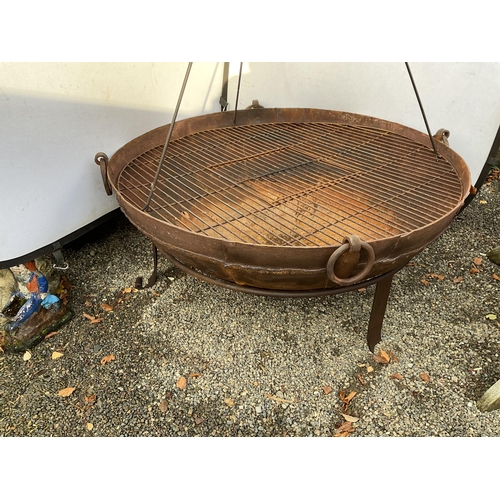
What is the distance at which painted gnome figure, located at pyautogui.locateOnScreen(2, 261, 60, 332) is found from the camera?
8.79ft

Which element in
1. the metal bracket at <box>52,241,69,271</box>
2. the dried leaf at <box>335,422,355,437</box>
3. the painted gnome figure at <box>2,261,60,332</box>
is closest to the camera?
the dried leaf at <box>335,422,355,437</box>

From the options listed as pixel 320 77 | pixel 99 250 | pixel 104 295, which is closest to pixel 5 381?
pixel 104 295

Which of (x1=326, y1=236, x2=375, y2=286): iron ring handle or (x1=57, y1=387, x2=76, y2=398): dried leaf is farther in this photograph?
(x1=57, y1=387, x2=76, y2=398): dried leaf

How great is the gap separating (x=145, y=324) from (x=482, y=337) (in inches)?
91.8

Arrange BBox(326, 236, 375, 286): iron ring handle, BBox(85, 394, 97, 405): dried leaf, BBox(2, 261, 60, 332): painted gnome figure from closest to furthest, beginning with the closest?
BBox(326, 236, 375, 286): iron ring handle → BBox(85, 394, 97, 405): dried leaf → BBox(2, 261, 60, 332): painted gnome figure

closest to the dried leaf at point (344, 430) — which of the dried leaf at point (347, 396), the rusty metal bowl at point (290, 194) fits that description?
the dried leaf at point (347, 396)

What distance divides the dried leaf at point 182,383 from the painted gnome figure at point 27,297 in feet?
3.50

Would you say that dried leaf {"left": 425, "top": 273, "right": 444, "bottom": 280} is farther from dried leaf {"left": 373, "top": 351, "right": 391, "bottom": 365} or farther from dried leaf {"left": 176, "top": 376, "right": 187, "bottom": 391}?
dried leaf {"left": 176, "top": 376, "right": 187, "bottom": 391}

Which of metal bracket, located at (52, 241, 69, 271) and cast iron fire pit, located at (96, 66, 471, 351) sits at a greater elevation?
cast iron fire pit, located at (96, 66, 471, 351)

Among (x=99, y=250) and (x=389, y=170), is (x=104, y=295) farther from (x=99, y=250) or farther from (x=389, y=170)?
(x=389, y=170)

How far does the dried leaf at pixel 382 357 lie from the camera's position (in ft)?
8.46

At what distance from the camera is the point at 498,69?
116 inches

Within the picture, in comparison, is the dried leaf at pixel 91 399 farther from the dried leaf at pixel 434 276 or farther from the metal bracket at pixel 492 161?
the metal bracket at pixel 492 161

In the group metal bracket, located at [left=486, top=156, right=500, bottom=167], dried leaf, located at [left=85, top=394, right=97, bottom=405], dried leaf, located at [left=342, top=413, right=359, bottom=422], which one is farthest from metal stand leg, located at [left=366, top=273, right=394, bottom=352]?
dried leaf, located at [left=85, top=394, right=97, bottom=405]
